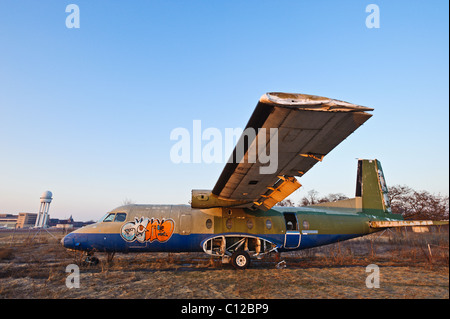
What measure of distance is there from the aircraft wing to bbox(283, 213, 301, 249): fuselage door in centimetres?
349

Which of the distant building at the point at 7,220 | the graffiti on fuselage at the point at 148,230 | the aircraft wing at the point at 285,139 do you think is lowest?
the distant building at the point at 7,220

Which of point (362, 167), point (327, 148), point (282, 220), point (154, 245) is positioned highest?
point (362, 167)

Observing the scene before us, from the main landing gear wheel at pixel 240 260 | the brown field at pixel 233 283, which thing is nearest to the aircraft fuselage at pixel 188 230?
the main landing gear wheel at pixel 240 260

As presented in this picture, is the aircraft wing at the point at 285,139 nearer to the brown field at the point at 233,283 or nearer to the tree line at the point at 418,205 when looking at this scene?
the brown field at the point at 233,283

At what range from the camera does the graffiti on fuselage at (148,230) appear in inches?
416

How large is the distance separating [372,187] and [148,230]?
39.4 feet

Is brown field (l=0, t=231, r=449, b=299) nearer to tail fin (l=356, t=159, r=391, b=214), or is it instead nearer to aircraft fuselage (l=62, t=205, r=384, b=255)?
aircraft fuselage (l=62, t=205, r=384, b=255)

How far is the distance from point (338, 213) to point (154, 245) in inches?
364

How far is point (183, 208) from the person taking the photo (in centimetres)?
1137

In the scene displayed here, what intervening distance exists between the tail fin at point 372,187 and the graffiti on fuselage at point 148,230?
10312 mm

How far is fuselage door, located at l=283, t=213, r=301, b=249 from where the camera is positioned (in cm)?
1120
